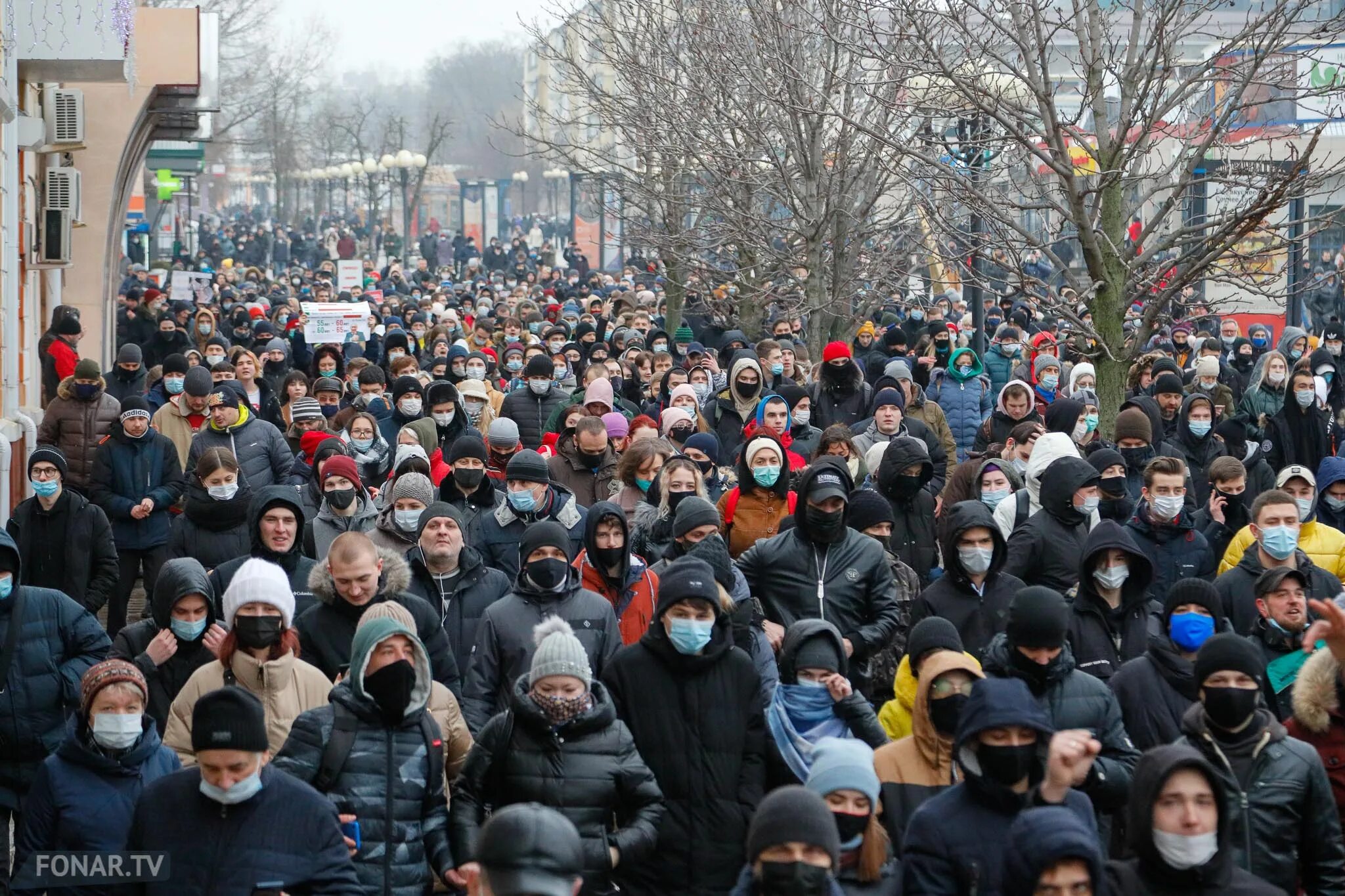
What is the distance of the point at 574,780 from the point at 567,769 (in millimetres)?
41

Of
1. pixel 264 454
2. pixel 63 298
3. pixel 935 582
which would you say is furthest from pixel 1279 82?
pixel 63 298

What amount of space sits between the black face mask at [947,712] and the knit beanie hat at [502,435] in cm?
614

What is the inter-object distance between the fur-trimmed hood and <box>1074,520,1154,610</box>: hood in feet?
8.96

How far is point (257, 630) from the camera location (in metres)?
7.08

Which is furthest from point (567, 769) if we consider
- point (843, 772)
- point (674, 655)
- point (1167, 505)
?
point (1167, 505)

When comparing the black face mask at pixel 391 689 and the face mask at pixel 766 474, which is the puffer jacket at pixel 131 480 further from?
the black face mask at pixel 391 689

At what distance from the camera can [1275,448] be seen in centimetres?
1491

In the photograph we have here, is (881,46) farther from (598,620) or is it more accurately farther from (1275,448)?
(598,620)

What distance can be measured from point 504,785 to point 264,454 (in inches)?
266

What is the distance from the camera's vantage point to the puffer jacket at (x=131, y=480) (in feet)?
41.2

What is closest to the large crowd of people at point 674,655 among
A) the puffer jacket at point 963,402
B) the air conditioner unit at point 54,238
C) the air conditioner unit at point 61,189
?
the puffer jacket at point 963,402

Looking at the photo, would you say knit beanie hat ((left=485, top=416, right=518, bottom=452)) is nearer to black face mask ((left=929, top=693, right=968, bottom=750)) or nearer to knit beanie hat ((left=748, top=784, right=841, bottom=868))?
black face mask ((left=929, top=693, right=968, bottom=750))

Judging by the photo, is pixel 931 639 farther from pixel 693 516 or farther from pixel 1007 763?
pixel 693 516

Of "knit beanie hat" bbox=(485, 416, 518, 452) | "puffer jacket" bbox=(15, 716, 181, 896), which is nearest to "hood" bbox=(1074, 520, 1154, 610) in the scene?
"puffer jacket" bbox=(15, 716, 181, 896)
